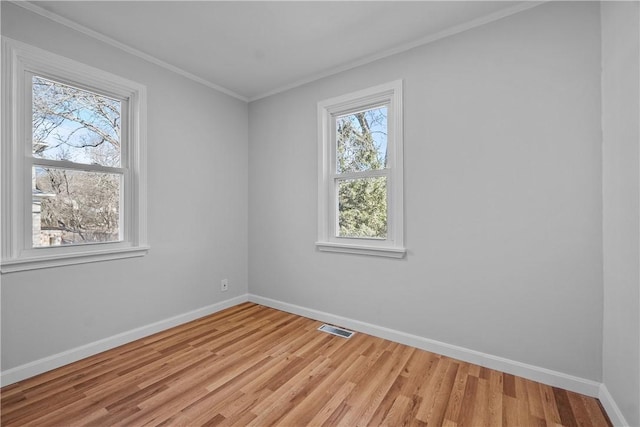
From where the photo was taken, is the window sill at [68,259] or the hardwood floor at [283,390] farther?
the window sill at [68,259]

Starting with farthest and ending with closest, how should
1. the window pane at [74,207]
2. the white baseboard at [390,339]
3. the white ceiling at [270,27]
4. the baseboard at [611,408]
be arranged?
1. the window pane at [74,207]
2. the white ceiling at [270,27]
3. the white baseboard at [390,339]
4. the baseboard at [611,408]

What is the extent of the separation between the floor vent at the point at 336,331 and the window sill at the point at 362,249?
0.74 metres

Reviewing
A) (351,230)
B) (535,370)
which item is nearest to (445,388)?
(535,370)

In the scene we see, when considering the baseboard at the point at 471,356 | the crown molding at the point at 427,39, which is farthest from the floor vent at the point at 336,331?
the crown molding at the point at 427,39

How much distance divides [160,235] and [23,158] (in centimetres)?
110

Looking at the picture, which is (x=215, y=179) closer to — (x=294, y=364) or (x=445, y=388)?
(x=294, y=364)

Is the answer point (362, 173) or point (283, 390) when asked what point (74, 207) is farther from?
point (362, 173)

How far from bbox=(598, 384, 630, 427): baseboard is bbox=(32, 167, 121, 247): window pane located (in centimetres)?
354

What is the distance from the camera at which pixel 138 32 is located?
2311 mm

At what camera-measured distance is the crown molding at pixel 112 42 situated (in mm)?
2023

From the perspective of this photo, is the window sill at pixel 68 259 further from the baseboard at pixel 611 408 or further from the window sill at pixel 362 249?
the baseboard at pixel 611 408

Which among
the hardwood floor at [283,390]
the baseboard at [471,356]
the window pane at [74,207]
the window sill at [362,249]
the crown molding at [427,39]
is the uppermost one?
the crown molding at [427,39]

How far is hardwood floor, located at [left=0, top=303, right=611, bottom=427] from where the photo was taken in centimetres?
163

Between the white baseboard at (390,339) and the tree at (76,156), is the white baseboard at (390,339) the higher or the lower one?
the lower one
